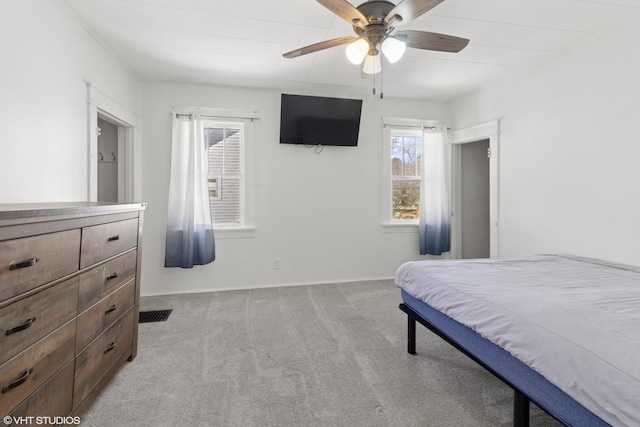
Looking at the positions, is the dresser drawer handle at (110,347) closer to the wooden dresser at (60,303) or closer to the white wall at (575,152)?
the wooden dresser at (60,303)

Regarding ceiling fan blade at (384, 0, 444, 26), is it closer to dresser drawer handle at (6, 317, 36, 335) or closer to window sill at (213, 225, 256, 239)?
dresser drawer handle at (6, 317, 36, 335)

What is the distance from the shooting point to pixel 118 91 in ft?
10.2

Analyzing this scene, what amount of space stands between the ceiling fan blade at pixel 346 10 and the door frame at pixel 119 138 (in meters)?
2.15

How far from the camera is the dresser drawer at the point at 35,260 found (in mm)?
1045

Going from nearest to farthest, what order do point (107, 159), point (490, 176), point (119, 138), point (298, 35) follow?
point (298, 35) < point (119, 138) < point (107, 159) < point (490, 176)

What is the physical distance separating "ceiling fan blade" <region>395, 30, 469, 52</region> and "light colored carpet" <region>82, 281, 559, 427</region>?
2.15 m

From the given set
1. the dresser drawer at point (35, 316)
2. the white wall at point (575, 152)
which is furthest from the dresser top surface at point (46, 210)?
the white wall at point (575, 152)

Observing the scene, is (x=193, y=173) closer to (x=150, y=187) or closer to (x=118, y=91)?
(x=150, y=187)

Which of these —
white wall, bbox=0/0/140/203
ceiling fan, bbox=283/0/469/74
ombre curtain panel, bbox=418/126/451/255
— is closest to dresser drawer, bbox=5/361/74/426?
white wall, bbox=0/0/140/203

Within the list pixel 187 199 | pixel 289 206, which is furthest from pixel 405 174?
pixel 187 199

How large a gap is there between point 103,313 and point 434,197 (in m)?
3.99

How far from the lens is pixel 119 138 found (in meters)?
3.53

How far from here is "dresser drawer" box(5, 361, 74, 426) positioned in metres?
1.16

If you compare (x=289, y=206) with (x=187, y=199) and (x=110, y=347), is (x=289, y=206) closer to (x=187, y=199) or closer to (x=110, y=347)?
(x=187, y=199)
